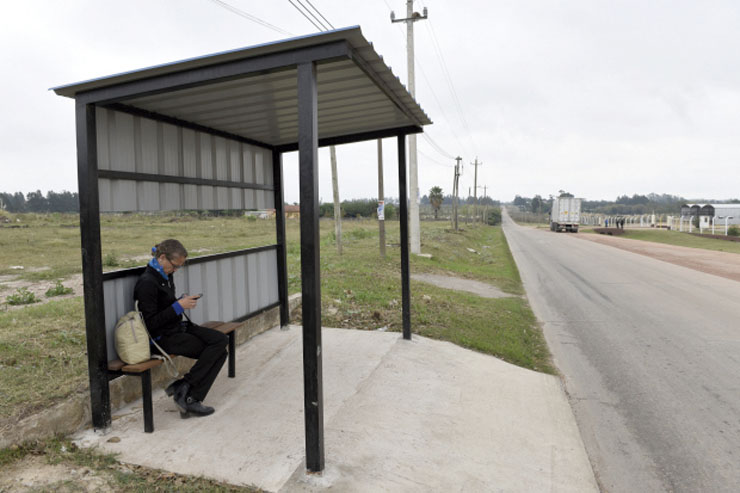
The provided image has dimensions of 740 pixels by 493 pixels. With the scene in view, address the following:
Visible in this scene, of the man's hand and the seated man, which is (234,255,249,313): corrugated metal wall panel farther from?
the man's hand

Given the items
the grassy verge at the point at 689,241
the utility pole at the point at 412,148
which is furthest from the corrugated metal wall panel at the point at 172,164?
the grassy verge at the point at 689,241

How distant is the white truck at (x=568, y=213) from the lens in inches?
1755

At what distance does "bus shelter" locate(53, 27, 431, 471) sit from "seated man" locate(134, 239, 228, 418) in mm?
325

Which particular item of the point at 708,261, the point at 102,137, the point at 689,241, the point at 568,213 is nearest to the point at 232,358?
the point at 102,137

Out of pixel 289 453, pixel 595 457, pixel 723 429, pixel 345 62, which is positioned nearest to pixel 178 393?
pixel 289 453

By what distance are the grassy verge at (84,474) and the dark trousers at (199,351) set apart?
83 centimetres

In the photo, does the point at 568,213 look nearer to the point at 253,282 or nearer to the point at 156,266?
the point at 253,282

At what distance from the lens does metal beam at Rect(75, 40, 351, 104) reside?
10.1ft

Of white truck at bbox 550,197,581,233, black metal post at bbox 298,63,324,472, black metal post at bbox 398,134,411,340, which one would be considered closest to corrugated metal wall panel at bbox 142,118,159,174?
black metal post at bbox 298,63,324,472

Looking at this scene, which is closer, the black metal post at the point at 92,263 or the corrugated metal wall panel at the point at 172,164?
the black metal post at the point at 92,263

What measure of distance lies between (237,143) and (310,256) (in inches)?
136

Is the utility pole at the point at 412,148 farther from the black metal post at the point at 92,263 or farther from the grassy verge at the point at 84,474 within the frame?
the grassy verge at the point at 84,474

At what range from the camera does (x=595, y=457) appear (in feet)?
13.1

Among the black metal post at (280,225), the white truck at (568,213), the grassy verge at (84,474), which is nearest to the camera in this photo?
the grassy verge at (84,474)
